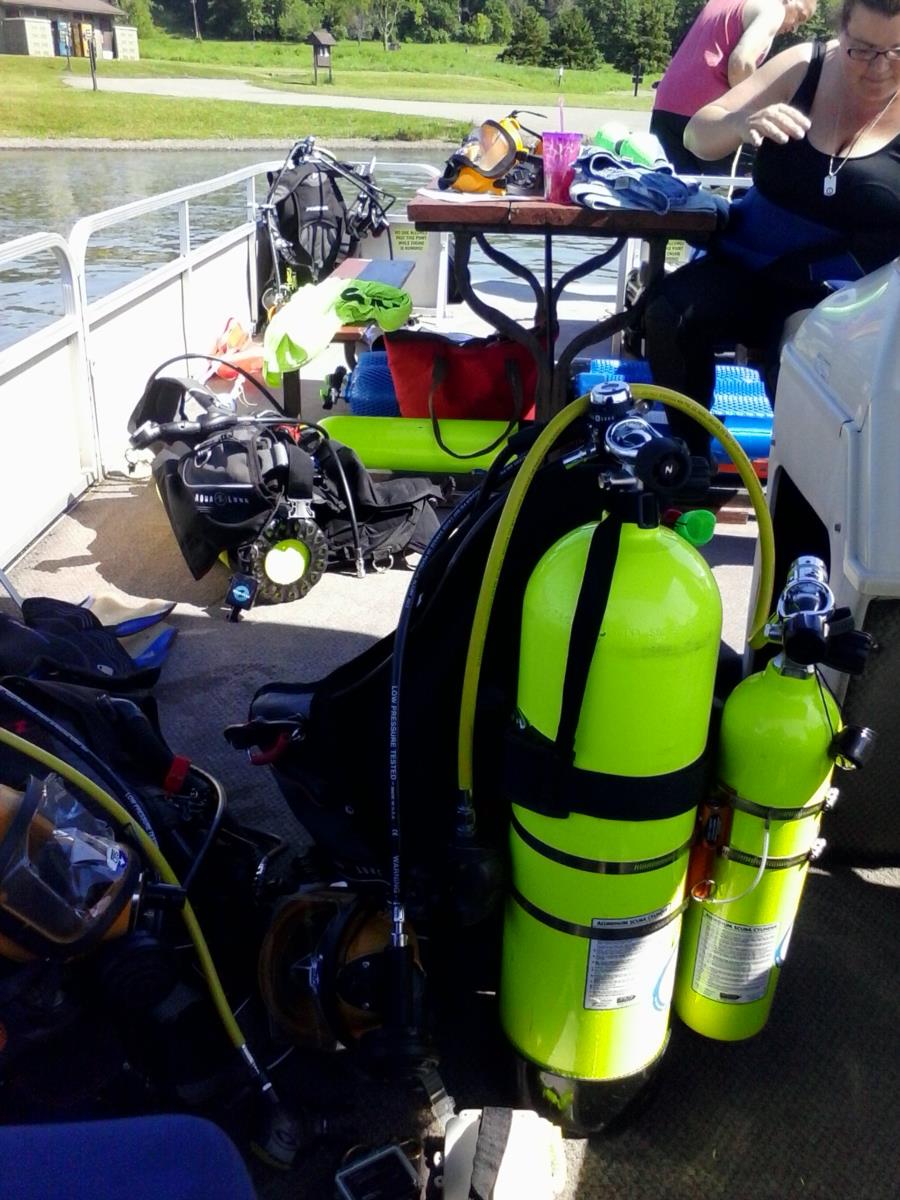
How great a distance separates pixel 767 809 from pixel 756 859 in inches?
3.3

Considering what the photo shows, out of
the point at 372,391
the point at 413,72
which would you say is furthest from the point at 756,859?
the point at 413,72

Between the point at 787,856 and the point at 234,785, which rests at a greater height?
the point at 787,856

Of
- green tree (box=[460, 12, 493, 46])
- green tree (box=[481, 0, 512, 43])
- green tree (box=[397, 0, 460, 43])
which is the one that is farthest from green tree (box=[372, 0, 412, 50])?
green tree (box=[481, 0, 512, 43])

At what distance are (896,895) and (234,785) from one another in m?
1.50

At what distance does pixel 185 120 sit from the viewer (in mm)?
37438

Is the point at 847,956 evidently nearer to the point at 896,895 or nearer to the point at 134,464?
the point at 896,895

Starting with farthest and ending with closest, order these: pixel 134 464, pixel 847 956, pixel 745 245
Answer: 1. pixel 134 464
2. pixel 745 245
3. pixel 847 956

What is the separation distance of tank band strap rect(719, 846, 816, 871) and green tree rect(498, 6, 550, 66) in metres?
68.0

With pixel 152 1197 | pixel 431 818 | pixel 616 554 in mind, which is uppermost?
pixel 616 554

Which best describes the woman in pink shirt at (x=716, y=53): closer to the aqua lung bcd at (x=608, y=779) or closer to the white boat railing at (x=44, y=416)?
the white boat railing at (x=44, y=416)

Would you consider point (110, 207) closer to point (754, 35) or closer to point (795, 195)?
point (754, 35)

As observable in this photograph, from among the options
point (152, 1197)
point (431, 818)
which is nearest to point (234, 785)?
point (431, 818)

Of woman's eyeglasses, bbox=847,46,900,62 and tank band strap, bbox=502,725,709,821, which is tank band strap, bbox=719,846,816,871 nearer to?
tank band strap, bbox=502,725,709,821

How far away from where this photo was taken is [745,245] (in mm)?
3473
